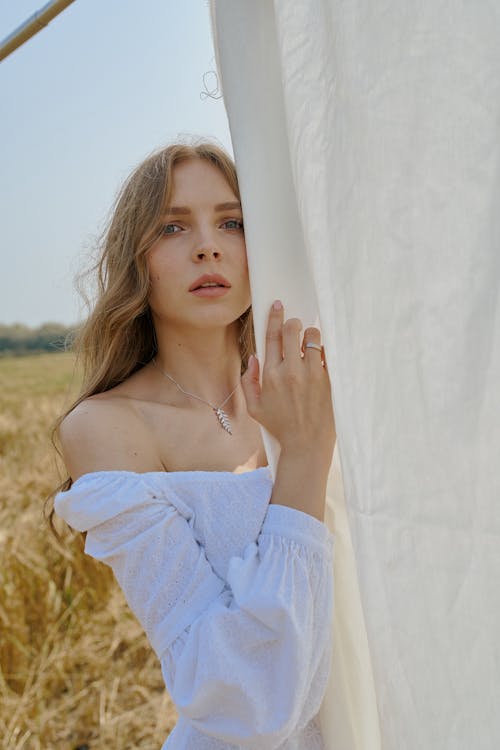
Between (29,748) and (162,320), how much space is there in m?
2.11

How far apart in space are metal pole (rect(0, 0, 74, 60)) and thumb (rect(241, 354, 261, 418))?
1.99ft

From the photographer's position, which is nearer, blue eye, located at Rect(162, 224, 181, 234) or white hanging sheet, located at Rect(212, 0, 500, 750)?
white hanging sheet, located at Rect(212, 0, 500, 750)

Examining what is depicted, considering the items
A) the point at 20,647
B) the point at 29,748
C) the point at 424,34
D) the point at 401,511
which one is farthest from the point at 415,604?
the point at 20,647

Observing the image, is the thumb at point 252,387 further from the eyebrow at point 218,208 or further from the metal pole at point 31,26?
the metal pole at point 31,26

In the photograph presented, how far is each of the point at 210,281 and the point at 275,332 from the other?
28 centimetres

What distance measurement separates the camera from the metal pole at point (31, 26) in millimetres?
1221

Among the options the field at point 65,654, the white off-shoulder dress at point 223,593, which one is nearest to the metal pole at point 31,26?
the white off-shoulder dress at point 223,593

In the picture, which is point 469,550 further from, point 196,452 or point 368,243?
point 196,452

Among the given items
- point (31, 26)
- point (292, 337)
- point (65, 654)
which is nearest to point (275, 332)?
point (292, 337)

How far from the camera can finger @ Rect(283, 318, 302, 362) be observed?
3.58 feet

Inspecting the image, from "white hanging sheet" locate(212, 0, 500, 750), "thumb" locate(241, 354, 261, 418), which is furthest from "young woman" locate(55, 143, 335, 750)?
"white hanging sheet" locate(212, 0, 500, 750)

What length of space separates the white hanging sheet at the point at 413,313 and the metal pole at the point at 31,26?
0.45 meters

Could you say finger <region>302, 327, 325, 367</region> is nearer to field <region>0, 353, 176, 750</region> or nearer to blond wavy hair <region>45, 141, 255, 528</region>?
blond wavy hair <region>45, 141, 255, 528</region>

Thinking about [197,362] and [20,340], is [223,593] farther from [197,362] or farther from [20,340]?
[20,340]
